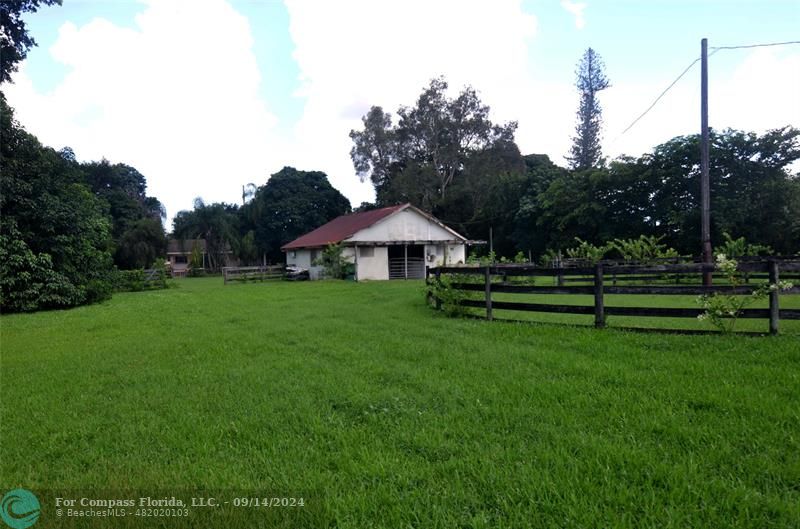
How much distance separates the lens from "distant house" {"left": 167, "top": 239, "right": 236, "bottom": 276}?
4319 cm

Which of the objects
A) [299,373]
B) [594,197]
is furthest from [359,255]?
[299,373]

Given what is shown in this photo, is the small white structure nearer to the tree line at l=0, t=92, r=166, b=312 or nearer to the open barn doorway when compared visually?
the open barn doorway

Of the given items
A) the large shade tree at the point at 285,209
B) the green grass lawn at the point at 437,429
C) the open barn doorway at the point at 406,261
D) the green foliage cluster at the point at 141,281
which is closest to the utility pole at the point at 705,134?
the green grass lawn at the point at 437,429

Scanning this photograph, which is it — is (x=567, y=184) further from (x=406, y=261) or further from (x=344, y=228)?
(x=344, y=228)

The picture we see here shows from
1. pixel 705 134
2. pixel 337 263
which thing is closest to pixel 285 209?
pixel 337 263

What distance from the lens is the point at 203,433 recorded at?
3566mm

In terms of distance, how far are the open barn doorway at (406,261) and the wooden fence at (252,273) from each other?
295 inches

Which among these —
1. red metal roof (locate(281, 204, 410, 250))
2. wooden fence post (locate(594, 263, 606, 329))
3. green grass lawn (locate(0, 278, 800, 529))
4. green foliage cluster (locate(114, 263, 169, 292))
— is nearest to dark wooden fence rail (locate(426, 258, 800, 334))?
wooden fence post (locate(594, 263, 606, 329))

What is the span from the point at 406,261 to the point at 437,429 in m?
24.7

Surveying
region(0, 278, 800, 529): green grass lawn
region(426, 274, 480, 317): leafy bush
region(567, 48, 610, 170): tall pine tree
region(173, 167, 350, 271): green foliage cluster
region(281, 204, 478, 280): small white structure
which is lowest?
region(0, 278, 800, 529): green grass lawn

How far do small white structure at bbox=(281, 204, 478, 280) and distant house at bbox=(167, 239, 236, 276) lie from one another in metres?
16.9

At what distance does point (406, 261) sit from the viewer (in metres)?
28.1

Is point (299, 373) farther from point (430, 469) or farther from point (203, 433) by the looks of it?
point (430, 469)

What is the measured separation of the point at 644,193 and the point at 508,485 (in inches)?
1322
